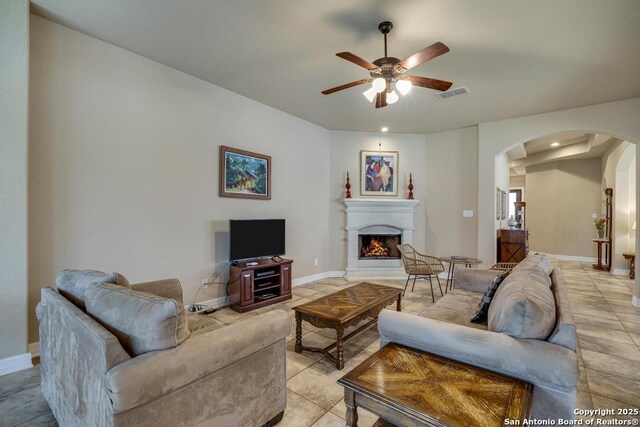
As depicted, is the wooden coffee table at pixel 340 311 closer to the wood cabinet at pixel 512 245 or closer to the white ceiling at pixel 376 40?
the white ceiling at pixel 376 40

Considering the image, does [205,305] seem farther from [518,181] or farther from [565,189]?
[518,181]

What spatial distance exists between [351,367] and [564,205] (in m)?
8.74

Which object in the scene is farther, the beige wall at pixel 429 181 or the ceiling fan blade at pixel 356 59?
the beige wall at pixel 429 181

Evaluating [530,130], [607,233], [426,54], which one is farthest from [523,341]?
[607,233]

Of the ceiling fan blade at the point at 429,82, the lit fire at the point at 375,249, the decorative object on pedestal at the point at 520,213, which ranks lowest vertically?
the lit fire at the point at 375,249

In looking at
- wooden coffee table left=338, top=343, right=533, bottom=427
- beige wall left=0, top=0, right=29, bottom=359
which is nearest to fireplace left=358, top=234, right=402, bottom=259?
wooden coffee table left=338, top=343, right=533, bottom=427

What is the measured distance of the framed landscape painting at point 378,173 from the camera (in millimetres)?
6023

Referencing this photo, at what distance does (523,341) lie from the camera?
57.5 inches

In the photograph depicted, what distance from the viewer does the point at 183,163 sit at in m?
3.60

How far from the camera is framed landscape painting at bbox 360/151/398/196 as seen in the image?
602 cm

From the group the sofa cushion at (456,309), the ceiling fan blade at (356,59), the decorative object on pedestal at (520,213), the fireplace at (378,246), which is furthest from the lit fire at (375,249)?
the decorative object on pedestal at (520,213)

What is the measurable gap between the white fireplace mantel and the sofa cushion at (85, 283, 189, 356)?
4.62 m

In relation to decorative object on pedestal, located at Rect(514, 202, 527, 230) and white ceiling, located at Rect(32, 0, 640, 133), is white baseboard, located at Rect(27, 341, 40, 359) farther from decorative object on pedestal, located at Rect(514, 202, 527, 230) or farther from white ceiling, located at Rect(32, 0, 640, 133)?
decorative object on pedestal, located at Rect(514, 202, 527, 230)

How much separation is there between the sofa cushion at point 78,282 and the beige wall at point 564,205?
33.2 ft
